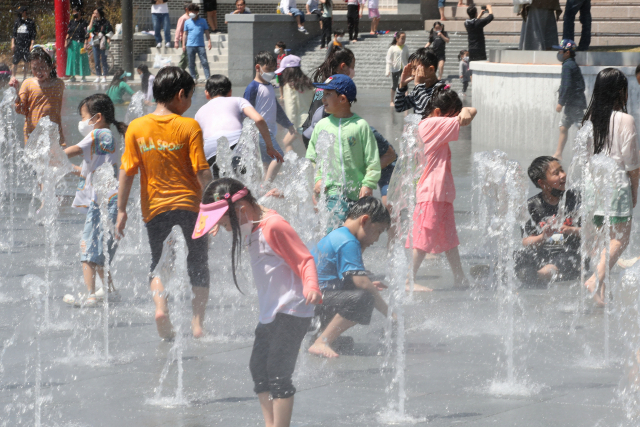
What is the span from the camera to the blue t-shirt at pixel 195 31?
2223 centimetres

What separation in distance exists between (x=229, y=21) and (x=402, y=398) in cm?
2087

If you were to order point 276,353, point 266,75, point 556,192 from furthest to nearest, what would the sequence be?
point 266,75 → point 556,192 → point 276,353

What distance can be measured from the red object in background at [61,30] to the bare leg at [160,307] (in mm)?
20999

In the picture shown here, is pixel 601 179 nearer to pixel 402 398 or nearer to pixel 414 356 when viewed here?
pixel 414 356

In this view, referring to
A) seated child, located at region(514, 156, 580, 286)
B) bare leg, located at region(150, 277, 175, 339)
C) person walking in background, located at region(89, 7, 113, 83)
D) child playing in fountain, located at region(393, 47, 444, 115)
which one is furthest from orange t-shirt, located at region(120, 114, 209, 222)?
person walking in background, located at region(89, 7, 113, 83)

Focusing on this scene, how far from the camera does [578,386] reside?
4.48m

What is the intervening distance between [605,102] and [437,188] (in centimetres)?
128

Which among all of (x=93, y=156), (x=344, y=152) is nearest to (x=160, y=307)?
(x=93, y=156)

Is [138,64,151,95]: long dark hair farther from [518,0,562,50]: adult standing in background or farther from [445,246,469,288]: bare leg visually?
[445,246,469,288]: bare leg

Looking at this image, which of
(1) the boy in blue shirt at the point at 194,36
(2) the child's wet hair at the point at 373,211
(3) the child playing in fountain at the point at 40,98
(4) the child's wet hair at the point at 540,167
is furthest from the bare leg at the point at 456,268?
(1) the boy in blue shirt at the point at 194,36

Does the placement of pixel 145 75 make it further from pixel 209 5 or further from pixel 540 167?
pixel 209 5

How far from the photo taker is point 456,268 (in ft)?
21.1

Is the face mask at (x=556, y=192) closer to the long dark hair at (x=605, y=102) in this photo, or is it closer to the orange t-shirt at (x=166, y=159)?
the long dark hair at (x=605, y=102)

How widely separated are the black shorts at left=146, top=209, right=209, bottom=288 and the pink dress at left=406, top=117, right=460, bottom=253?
184 cm
